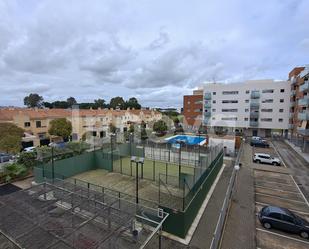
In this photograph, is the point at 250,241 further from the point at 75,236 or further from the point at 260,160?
the point at 260,160

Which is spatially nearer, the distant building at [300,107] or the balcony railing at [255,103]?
the distant building at [300,107]

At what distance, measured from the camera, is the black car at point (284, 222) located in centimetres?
949

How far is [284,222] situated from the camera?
9.77m

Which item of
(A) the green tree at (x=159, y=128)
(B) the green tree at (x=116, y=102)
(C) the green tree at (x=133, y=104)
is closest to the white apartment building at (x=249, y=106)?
(A) the green tree at (x=159, y=128)

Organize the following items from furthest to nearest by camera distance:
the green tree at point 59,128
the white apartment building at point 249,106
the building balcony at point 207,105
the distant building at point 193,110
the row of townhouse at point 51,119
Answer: the distant building at point 193,110, the building balcony at point 207,105, the white apartment building at point 249,106, the green tree at point 59,128, the row of townhouse at point 51,119

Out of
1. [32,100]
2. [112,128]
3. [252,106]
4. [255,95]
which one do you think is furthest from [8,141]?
[32,100]

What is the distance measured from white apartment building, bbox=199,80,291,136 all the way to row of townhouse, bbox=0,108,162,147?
23391 millimetres

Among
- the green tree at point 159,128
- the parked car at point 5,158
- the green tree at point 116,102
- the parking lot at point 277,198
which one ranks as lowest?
the parking lot at point 277,198

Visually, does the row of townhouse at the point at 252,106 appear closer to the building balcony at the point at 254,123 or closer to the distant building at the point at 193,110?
the building balcony at the point at 254,123

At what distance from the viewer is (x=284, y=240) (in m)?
9.35

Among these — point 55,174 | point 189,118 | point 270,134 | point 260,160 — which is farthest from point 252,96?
point 55,174

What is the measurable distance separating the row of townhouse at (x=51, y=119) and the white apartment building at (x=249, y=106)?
2339 cm

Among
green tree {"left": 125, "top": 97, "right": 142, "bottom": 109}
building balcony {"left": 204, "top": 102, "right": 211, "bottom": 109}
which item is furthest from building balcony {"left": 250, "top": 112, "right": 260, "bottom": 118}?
green tree {"left": 125, "top": 97, "right": 142, "bottom": 109}

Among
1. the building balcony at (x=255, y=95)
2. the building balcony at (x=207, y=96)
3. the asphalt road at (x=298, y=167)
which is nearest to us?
the asphalt road at (x=298, y=167)
